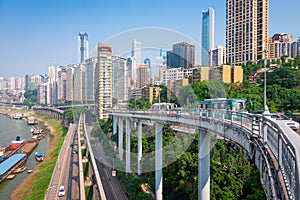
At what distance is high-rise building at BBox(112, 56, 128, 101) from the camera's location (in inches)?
291

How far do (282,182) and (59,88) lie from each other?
3944cm

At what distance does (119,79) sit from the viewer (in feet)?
26.2

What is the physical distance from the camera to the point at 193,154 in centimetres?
608

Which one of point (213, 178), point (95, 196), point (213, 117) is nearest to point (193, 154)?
point (213, 178)

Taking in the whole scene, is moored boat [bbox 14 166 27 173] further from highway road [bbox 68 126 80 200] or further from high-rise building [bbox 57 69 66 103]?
high-rise building [bbox 57 69 66 103]

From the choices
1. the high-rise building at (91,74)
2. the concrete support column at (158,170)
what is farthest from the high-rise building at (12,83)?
the concrete support column at (158,170)

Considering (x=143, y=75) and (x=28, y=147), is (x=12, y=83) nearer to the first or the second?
(x=28, y=147)

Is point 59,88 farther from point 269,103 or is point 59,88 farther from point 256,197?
point 256,197

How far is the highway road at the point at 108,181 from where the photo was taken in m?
7.45

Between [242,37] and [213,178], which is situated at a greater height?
[242,37]

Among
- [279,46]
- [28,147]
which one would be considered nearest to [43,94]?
[28,147]

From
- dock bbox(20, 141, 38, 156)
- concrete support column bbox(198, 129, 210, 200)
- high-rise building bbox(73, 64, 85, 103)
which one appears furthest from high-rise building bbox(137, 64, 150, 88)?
dock bbox(20, 141, 38, 156)

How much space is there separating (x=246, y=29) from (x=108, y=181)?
18.4 meters

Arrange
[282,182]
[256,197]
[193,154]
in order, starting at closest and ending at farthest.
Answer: [282,182], [256,197], [193,154]
